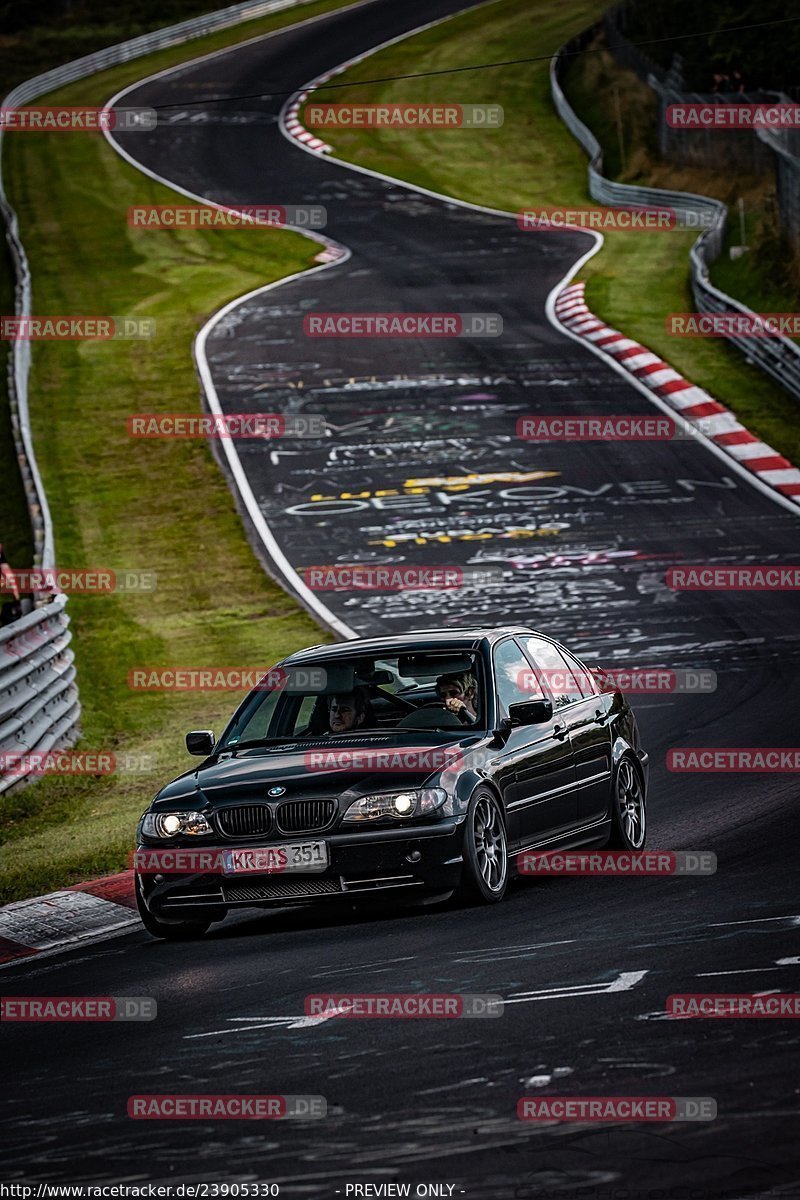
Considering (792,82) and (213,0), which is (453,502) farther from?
(213,0)

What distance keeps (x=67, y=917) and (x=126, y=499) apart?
18.8 meters

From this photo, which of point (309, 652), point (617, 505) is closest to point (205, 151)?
point (617, 505)

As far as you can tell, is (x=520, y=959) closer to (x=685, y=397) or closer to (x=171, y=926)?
(x=171, y=926)

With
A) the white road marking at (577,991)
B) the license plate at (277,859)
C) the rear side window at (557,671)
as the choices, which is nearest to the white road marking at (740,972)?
the white road marking at (577,991)

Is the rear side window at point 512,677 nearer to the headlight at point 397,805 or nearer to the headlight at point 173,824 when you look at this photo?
→ the headlight at point 397,805

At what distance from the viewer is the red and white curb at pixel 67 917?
1048 centimetres

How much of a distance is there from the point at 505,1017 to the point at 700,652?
38.5 feet

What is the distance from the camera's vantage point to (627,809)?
11.7m

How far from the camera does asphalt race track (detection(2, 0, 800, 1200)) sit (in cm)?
579

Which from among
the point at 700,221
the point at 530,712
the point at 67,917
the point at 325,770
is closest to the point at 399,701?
the point at 530,712

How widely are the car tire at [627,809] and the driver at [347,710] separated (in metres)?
1.72

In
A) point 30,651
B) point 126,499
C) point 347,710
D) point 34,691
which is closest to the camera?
point 347,710

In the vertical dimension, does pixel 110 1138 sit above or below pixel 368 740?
above

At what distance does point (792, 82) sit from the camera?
50.1 m
